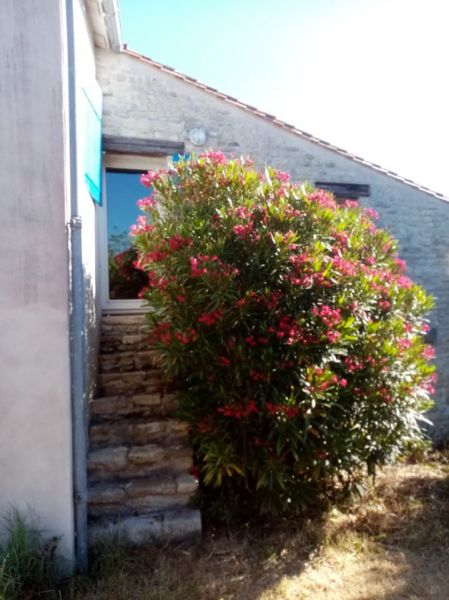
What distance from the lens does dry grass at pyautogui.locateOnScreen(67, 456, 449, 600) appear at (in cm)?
265

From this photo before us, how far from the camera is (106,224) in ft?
19.3

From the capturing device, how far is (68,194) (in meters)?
2.89

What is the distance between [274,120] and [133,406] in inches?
185

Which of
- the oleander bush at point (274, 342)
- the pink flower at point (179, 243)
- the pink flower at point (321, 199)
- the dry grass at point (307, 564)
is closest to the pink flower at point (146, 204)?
the oleander bush at point (274, 342)

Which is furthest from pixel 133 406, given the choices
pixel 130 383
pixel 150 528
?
pixel 150 528

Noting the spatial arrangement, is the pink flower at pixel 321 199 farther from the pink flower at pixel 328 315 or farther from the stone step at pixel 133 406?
the stone step at pixel 133 406

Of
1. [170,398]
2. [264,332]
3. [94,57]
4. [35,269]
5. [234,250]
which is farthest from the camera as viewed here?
[94,57]

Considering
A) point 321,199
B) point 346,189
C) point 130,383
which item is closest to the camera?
point 321,199

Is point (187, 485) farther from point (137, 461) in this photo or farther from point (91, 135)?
point (91, 135)

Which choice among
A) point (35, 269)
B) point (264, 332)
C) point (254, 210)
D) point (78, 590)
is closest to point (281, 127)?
point (254, 210)

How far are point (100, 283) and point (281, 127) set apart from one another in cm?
364

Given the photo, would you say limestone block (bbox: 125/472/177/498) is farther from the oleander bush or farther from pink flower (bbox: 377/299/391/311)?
pink flower (bbox: 377/299/391/311)

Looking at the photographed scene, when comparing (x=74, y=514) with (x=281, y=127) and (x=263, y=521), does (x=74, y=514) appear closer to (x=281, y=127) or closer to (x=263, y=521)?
(x=263, y=521)

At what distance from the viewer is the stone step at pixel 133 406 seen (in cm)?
399
